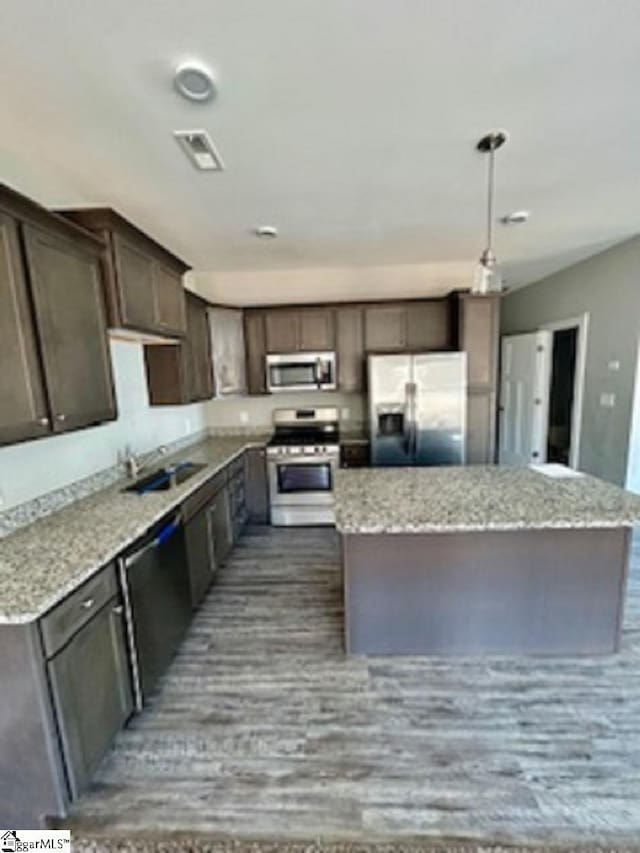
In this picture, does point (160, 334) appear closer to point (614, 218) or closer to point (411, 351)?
point (411, 351)

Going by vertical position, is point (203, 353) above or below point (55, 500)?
above

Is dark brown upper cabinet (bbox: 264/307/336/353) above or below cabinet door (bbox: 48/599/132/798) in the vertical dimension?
above

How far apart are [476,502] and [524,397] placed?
3.73 meters

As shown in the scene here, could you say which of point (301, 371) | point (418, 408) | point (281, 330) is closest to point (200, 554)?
point (301, 371)

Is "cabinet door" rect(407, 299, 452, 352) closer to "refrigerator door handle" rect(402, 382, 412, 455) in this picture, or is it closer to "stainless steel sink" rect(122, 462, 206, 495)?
"refrigerator door handle" rect(402, 382, 412, 455)

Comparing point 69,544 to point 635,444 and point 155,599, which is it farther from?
point 635,444

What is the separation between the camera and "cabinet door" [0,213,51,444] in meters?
1.65

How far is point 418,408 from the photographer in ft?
13.1

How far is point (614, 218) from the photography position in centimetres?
327

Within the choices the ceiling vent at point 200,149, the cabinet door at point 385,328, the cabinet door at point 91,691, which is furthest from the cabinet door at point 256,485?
the ceiling vent at point 200,149

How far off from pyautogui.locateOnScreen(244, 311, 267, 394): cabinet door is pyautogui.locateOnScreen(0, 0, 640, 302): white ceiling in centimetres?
129

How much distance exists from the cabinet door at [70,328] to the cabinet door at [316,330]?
2.35 meters

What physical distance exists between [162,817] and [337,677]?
960mm

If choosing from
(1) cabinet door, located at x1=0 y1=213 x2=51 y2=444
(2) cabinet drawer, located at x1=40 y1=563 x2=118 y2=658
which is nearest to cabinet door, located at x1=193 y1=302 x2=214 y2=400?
(1) cabinet door, located at x1=0 y1=213 x2=51 y2=444
